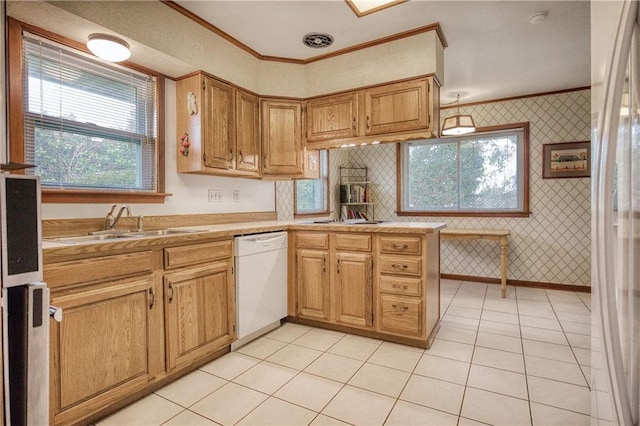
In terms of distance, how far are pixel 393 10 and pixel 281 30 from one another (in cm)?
92

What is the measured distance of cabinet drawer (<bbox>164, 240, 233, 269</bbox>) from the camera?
199 cm

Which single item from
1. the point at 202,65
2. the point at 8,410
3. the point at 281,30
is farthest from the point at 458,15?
the point at 8,410

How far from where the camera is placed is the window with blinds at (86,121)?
1936mm

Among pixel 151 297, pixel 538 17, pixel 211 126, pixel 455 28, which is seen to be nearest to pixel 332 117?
pixel 211 126

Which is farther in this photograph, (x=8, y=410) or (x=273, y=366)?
(x=273, y=366)

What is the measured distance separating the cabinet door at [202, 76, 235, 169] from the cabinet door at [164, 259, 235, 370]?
36.1 inches

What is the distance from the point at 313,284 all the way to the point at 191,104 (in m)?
1.82

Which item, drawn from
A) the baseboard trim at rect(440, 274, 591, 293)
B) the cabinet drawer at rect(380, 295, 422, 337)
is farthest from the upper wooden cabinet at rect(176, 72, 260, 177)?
the baseboard trim at rect(440, 274, 591, 293)

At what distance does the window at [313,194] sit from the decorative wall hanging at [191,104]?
1.65 m

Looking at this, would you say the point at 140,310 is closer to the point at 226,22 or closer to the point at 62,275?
the point at 62,275

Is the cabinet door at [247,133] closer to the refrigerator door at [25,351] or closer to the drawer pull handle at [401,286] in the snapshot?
the drawer pull handle at [401,286]

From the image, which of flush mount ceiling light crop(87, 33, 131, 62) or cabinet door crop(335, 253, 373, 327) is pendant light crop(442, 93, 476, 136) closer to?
cabinet door crop(335, 253, 373, 327)

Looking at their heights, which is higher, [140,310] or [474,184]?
[474,184]

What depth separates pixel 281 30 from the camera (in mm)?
2775
